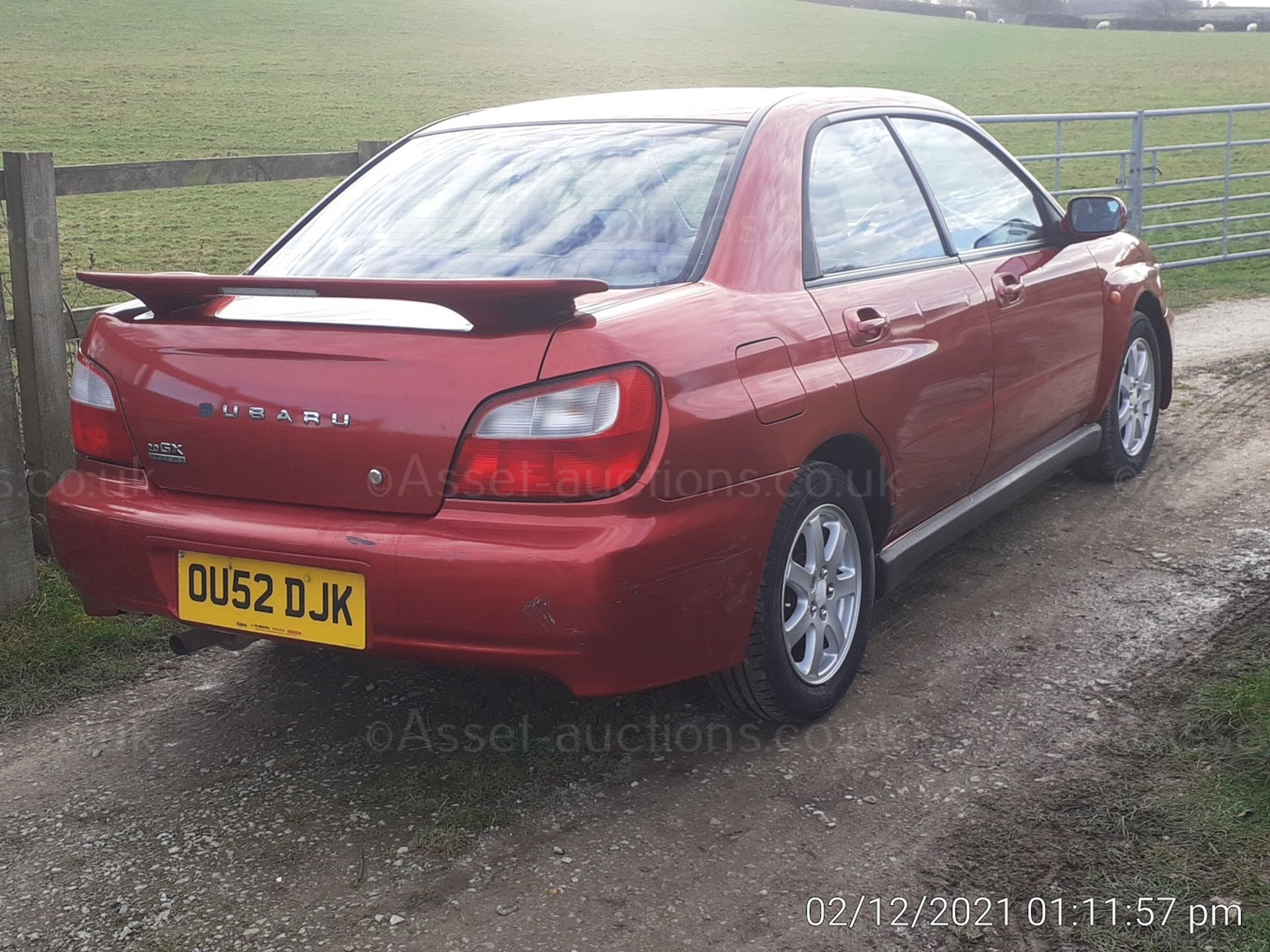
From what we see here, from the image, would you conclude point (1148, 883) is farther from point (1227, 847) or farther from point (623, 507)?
point (623, 507)

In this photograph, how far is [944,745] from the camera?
3.30 meters

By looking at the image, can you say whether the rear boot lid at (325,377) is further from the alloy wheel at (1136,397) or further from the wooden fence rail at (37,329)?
the alloy wheel at (1136,397)

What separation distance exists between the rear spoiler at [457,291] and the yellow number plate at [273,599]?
1.92 ft

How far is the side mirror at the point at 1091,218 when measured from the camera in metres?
4.63

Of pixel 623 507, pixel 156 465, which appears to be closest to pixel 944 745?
pixel 623 507

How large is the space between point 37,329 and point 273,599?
2.11 meters

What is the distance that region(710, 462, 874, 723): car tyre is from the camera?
10.3 ft

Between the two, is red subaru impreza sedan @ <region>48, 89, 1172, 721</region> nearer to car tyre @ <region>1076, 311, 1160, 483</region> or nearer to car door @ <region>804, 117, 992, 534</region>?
car door @ <region>804, 117, 992, 534</region>

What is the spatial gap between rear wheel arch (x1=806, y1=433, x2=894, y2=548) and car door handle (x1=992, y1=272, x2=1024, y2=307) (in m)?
0.88

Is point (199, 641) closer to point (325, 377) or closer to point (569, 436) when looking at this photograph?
point (325, 377)

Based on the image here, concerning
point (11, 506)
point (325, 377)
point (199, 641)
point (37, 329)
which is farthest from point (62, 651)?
point (325, 377)

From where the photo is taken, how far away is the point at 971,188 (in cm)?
436

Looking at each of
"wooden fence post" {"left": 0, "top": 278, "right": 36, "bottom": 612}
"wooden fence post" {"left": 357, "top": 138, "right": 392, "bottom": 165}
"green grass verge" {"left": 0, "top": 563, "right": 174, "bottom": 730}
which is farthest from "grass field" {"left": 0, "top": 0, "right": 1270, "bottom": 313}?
"green grass verge" {"left": 0, "top": 563, "right": 174, "bottom": 730}

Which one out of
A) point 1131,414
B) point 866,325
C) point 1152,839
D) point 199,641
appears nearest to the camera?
point 1152,839
